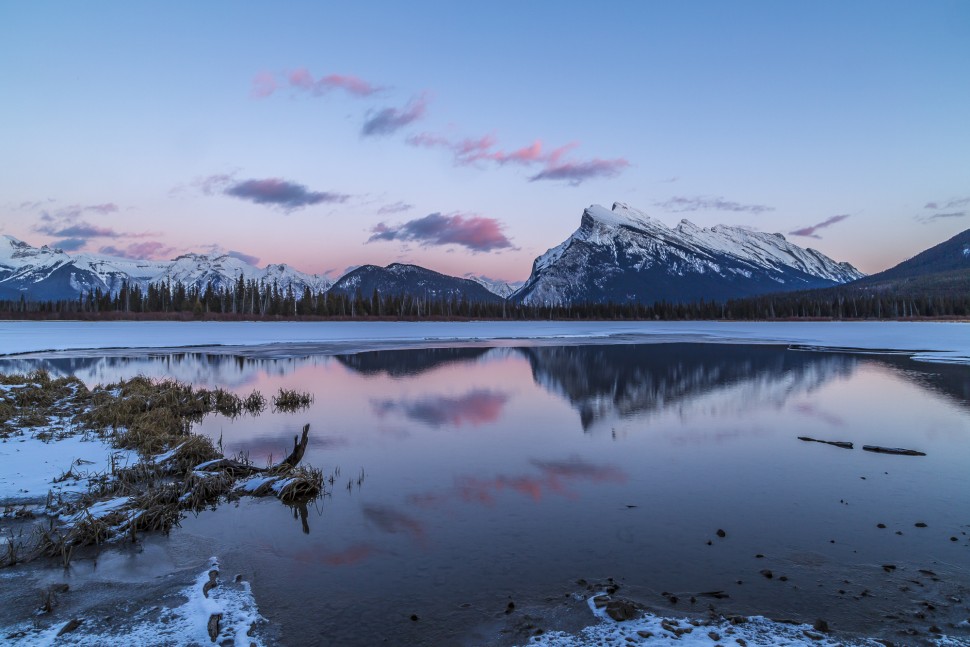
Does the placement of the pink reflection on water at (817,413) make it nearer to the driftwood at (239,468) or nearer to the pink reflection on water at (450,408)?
the pink reflection on water at (450,408)

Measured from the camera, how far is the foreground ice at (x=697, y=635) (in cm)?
634

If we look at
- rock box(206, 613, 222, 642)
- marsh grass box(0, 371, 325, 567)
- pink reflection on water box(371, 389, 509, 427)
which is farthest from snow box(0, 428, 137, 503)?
pink reflection on water box(371, 389, 509, 427)

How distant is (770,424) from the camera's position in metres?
19.8

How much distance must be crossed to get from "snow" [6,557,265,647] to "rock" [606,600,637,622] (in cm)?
417

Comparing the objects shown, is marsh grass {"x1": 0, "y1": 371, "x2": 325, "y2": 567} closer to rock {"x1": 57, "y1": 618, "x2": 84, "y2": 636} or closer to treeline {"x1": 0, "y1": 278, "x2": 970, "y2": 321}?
rock {"x1": 57, "y1": 618, "x2": 84, "y2": 636}

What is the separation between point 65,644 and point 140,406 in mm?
15713

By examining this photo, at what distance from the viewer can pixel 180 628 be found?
6691mm

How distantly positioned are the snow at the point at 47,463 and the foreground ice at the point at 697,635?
10529 mm

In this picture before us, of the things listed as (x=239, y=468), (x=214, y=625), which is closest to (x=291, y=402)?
(x=239, y=468)

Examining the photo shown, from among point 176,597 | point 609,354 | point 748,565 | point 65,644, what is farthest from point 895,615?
point 609,354

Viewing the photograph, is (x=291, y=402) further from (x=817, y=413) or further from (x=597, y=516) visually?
(x=817, y=413)

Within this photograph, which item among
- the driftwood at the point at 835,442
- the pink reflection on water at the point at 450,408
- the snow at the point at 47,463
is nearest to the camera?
the snow at the point at 47,463

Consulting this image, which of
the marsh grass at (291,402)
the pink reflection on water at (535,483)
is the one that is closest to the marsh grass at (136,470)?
the marsh grass at (291,402)

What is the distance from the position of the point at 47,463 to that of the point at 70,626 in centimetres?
844
